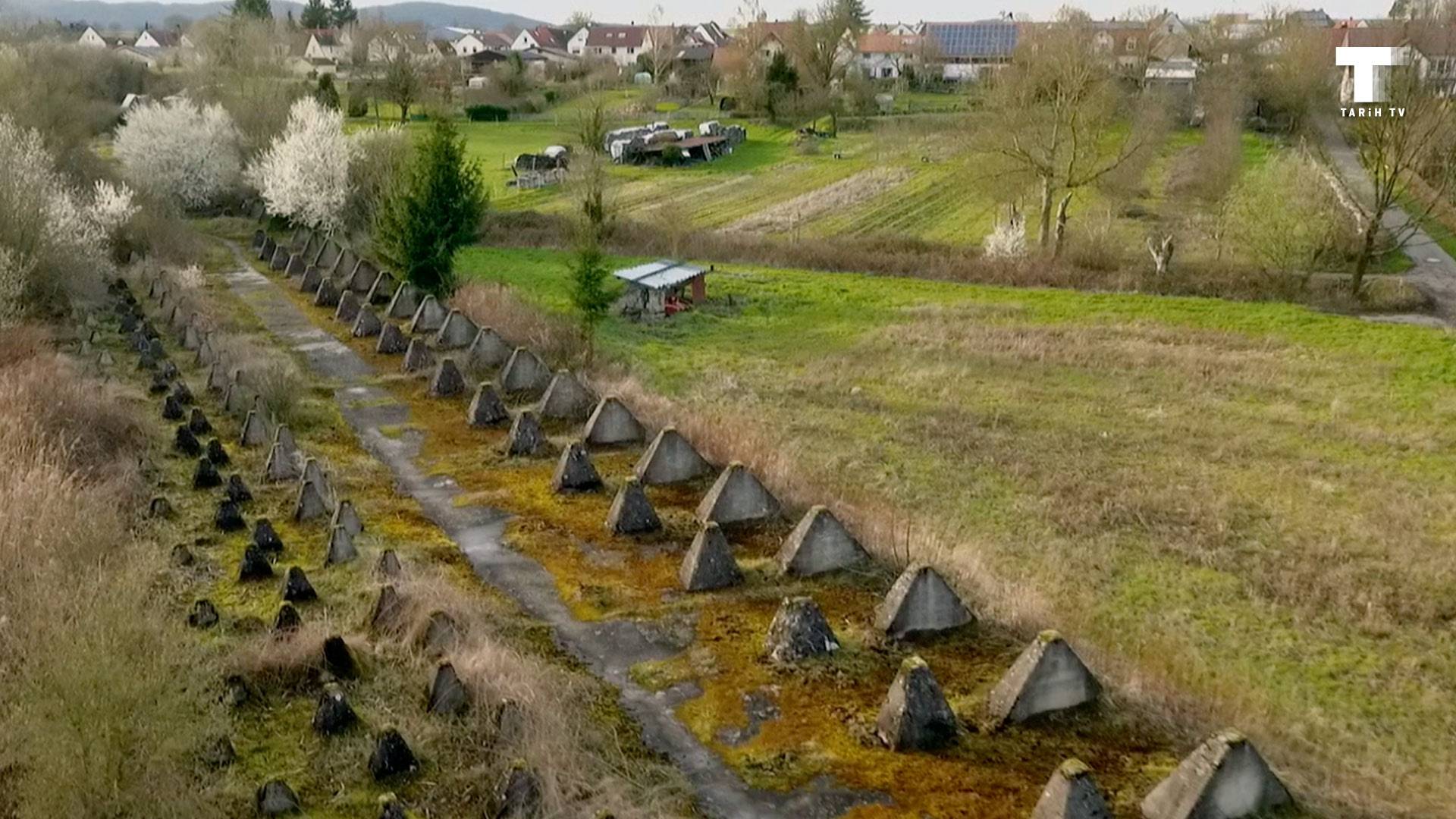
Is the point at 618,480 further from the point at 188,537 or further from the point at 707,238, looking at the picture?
the point at 707,238

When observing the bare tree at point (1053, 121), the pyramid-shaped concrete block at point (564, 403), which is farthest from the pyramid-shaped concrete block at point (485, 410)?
the bare tree at point (1053, 121)

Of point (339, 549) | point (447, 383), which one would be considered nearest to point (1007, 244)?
point (447, 383)

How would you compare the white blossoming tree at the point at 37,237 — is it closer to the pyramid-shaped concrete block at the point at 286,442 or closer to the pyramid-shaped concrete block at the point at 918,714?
the pyramid-shaped concrete block at the point at 286,442

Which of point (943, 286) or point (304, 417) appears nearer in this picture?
point (304, 417)

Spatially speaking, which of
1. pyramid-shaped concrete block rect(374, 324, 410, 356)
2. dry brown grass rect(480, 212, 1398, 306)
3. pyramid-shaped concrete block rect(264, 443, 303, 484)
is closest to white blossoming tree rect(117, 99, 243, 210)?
dry brown grass rect(480, 212, 1398, 306)

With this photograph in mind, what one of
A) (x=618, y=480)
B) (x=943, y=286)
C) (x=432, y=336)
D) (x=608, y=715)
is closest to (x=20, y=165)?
(x=432, y=336)
